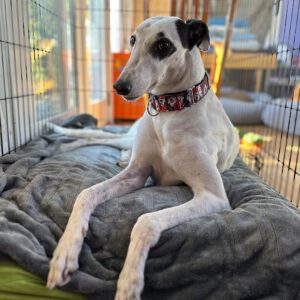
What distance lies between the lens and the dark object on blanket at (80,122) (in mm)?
2879

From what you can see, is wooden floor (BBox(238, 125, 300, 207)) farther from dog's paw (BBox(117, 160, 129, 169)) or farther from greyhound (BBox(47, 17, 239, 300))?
dog's paw (BBox(117, 160, 129, 169))

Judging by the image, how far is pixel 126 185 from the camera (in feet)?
4.83

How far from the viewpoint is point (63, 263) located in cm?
102

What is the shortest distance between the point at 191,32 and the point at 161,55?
21 centimetres

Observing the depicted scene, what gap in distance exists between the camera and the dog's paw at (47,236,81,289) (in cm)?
100

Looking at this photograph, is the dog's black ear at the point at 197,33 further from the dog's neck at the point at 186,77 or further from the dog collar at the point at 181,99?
the dog collar at the point at 181,99

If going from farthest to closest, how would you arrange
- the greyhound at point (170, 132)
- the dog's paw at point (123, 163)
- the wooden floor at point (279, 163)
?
1. the wooden floor at point (279, 163)
2. the dog's paw at point (123, 163)
3. the greyhound at point (170, 132)

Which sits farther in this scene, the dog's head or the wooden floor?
the wooden floor

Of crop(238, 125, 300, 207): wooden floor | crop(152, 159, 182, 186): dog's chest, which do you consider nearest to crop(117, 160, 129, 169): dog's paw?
crop(152, 159, 182, 186): dog's chest

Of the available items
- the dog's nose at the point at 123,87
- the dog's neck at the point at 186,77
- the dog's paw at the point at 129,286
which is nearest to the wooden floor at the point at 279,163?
the dog's neck at the point at 186,77

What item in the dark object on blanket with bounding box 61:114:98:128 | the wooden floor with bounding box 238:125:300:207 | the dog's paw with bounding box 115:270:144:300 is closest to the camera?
the dog's paw with bounding box 115:270:144:300

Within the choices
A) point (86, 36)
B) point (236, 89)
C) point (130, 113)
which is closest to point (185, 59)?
point (86, 36)

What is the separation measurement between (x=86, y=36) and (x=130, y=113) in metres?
1.32

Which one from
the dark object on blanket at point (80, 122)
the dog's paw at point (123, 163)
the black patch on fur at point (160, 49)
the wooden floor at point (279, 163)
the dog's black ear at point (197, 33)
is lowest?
the wooden floor at point (279, 163)
